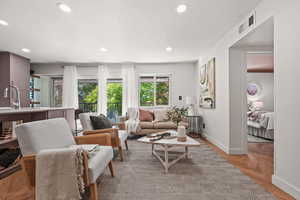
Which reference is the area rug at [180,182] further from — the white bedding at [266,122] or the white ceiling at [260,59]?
the white ceiling at [260,59]

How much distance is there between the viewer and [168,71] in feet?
18.3

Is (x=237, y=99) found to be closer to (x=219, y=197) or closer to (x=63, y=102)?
(x=219, y=197)

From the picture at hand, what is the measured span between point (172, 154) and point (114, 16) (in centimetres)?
261

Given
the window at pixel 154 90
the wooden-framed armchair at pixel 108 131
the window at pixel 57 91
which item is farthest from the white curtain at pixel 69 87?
the wooden-framed armchair at pixel 108 131

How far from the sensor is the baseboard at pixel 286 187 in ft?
5.33

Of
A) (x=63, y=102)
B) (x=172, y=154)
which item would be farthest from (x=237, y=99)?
(x=63, y=102)

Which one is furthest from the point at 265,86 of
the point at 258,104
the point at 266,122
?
the point at 266,122

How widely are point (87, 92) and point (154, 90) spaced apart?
2504 millimetres

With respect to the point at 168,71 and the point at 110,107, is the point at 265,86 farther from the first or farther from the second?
the point at 110,107

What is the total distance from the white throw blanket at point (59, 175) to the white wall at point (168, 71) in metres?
4.44

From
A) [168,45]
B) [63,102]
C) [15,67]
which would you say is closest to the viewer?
[168,45]

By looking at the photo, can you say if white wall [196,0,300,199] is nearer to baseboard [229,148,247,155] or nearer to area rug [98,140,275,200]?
area rug [98,140,275,200]

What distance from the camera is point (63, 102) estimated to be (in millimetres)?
5484

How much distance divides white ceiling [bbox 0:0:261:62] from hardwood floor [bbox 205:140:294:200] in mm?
A: 2408
